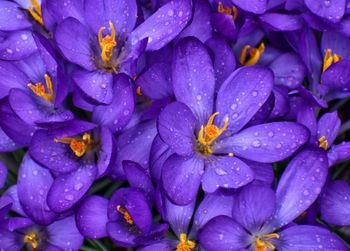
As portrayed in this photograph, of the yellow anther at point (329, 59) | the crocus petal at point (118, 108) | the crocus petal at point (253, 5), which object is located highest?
the crocus petal at point (253, 5)

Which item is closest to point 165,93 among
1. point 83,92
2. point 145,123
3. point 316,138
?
point 145,123

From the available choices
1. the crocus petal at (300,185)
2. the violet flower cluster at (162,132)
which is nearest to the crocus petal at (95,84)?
the violet flower cluster at (162,132)

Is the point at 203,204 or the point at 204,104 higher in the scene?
the point at 204,104

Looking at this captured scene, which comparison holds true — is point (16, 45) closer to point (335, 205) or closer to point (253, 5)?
point (253, 5)

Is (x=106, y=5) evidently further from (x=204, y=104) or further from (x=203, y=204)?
(x=203, y=204)

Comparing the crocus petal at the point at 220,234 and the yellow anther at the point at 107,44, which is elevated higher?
the yellow anther at the point at 107,44

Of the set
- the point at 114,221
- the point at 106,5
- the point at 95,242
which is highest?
the point at 106,5

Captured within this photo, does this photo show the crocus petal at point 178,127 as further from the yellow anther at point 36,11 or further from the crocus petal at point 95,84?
the yellow anther at point 36,11

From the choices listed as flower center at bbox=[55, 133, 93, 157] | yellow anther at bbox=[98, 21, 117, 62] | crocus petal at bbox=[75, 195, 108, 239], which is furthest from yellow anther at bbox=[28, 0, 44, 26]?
crocus petal at bbox=[75, 195, 108, 239]
